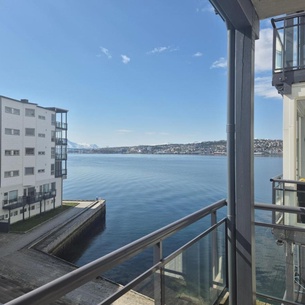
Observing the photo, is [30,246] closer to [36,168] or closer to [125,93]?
[36,168]

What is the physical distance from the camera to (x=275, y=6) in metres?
2.02

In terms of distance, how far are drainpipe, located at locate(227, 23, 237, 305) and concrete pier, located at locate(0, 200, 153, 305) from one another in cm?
644

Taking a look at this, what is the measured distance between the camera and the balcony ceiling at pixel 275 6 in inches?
76.8

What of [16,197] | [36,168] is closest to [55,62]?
[36,168]

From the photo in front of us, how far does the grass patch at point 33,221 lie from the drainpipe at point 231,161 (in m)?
20.2

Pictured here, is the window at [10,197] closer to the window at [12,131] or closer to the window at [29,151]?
the window at [29,151]

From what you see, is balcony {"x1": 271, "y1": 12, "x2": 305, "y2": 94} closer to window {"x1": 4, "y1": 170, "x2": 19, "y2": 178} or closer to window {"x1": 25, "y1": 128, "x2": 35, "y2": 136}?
window {"x1": 4, "y1": 170, "x2": 19, "y2": 178}

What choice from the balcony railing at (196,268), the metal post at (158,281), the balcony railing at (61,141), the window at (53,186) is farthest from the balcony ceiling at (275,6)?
the balcony railing at (61,141)

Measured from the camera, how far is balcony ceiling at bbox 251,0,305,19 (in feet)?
6.40

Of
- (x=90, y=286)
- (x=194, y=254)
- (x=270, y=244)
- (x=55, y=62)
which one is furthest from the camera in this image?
(x=55, y=62)

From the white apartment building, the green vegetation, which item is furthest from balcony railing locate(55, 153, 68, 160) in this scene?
the green vegetation

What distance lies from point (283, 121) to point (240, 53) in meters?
3.56

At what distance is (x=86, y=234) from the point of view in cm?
2347

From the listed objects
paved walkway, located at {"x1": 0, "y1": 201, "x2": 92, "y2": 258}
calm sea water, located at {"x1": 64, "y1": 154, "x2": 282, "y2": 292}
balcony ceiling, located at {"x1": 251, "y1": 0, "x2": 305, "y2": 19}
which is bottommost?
calm sea water, located at {"x1": 64, "y1": 154, "x2": 282, "y2": 292}
